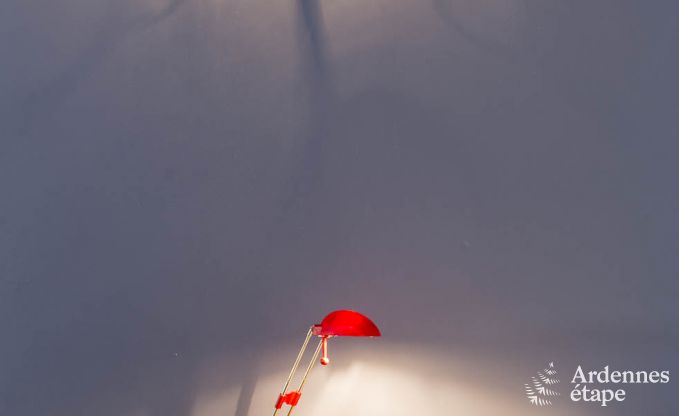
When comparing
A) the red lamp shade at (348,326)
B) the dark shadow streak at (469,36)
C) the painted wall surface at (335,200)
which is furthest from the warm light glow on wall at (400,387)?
the dark shadow streak at (469,36)

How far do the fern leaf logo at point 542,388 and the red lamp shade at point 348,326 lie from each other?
52 centimetres

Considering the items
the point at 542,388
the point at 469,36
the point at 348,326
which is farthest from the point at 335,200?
the point at 542,388

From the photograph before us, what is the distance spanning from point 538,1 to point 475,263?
29.6 inches

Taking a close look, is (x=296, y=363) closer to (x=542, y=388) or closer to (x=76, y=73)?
(x=542, y=388)

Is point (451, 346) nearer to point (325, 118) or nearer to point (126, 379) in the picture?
point (325, 118)

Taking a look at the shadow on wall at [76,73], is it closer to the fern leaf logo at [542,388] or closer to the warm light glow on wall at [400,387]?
the warm light glow on wall at [400,387]

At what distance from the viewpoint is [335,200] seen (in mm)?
1815

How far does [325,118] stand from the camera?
1.84m

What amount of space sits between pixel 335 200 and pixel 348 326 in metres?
0.43

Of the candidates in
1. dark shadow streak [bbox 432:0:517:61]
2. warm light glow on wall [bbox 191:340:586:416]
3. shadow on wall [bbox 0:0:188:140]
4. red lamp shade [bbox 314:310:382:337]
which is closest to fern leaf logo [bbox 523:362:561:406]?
warm light glow on wall [bbox 191:340:586:416]

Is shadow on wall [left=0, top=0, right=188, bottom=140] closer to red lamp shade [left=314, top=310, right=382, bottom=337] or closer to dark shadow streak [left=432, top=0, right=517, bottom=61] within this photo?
dark shadow streak [left=432, top=0, right=517, bottom=61]

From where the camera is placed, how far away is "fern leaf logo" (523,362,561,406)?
175 cm

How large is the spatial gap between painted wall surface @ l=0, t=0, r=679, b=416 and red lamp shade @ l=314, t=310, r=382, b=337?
263 millimetres

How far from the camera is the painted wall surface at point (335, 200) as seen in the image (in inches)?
69.2
